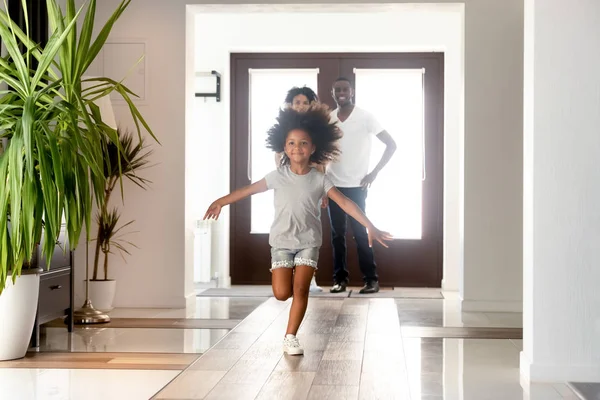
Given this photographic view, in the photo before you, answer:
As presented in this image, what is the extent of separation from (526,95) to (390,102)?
14.2ft

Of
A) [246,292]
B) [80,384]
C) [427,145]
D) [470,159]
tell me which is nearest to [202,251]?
[246,292]

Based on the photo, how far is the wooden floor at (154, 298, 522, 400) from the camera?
2.99 m

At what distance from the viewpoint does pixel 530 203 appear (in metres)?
3.77

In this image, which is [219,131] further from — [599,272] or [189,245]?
[599,272]

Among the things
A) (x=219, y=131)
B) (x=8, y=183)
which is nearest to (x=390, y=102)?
(x=219, y=131)

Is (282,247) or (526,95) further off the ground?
(526,95)

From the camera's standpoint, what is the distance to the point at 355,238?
7.00m

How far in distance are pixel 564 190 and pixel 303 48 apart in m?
4.71

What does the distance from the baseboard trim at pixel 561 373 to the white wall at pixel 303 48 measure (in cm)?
403

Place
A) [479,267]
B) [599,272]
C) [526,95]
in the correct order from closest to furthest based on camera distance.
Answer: [599,272], [526,95], [479,267]

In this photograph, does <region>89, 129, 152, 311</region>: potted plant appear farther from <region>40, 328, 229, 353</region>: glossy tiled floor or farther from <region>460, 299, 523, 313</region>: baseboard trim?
<region>460, 299, 523, 313</region>: baseboard trim

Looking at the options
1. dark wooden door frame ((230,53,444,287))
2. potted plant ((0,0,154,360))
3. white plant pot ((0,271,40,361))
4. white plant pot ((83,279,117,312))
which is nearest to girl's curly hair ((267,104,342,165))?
potted plant ((0,0,154,360))

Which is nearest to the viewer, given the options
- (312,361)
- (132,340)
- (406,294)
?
(312,361)

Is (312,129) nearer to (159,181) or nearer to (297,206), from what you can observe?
(297,206)
